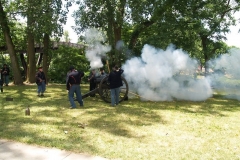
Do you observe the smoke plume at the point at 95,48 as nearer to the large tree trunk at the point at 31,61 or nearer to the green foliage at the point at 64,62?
the large tree trunk at the point at 31,61

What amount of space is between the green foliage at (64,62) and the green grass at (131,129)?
1389 centimetres

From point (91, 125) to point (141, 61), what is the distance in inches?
216

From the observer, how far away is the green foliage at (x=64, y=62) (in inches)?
933

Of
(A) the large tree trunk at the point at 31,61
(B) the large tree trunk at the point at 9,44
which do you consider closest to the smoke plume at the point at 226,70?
(A) the large tree trunk at the point at 31,61

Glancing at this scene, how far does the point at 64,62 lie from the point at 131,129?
18.2 meters

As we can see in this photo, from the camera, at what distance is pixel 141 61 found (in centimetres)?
1176

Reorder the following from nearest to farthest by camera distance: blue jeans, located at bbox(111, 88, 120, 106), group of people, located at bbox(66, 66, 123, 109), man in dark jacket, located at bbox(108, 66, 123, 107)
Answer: group of people, located at bbox(66, 66, 123, 109) → man in dark jacket, located at bbox(108, 66, 123, 107) → blue jeans, located at bbox(111, 88, 120, 106)

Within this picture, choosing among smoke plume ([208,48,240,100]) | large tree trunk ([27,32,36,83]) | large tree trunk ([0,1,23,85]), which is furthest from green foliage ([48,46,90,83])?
smoke plume ([208,48,240,100])

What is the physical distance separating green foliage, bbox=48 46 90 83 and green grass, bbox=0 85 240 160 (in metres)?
13.9

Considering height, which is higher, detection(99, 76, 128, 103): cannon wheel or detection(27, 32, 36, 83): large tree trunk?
detection(27, 32, 36, 83): large tree trunk

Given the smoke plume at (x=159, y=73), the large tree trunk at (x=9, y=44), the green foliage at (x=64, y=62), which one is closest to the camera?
the smoke plume at (x=159, y=73)

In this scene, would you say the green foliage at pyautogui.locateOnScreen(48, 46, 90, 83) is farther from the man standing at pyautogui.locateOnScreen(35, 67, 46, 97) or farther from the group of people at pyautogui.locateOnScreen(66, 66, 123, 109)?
the group of people at pyautogui.locateOnScreen(66, 66, 123, 109)

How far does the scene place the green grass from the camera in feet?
16.5

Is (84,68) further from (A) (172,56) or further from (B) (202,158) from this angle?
(B) (202,158)
